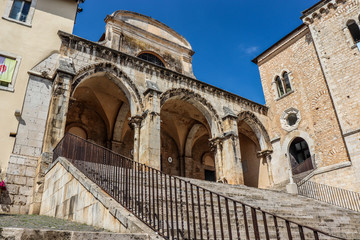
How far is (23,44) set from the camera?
11.2m

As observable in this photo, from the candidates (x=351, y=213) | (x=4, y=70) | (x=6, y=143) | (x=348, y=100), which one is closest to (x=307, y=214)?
(x=351, y=213)

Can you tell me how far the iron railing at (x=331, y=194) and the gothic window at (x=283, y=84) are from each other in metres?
6.74

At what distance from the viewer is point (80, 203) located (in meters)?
5.75

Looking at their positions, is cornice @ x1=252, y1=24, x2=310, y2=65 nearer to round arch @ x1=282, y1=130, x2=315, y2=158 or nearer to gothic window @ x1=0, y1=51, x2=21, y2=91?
round arch @ x1=282, y1=130, x2=315, y2=158

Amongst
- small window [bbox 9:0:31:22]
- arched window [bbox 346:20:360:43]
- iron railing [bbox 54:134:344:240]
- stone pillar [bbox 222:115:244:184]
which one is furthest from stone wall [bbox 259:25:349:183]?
small window [bbox 9:0:31:22]

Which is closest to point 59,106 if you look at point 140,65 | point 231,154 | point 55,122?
point 55,122

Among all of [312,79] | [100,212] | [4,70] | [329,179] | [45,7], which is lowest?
[100,212]

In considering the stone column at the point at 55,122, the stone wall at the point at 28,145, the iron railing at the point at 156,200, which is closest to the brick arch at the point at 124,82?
the stone column at the point at 55,122

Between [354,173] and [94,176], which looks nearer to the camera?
[94,176]

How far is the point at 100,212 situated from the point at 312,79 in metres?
15.2

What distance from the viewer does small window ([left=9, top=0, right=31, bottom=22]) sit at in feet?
38.9

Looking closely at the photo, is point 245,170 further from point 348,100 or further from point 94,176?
point 94,176

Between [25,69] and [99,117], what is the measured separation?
6.31 metres

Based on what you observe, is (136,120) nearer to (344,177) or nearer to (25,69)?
(25,69)
